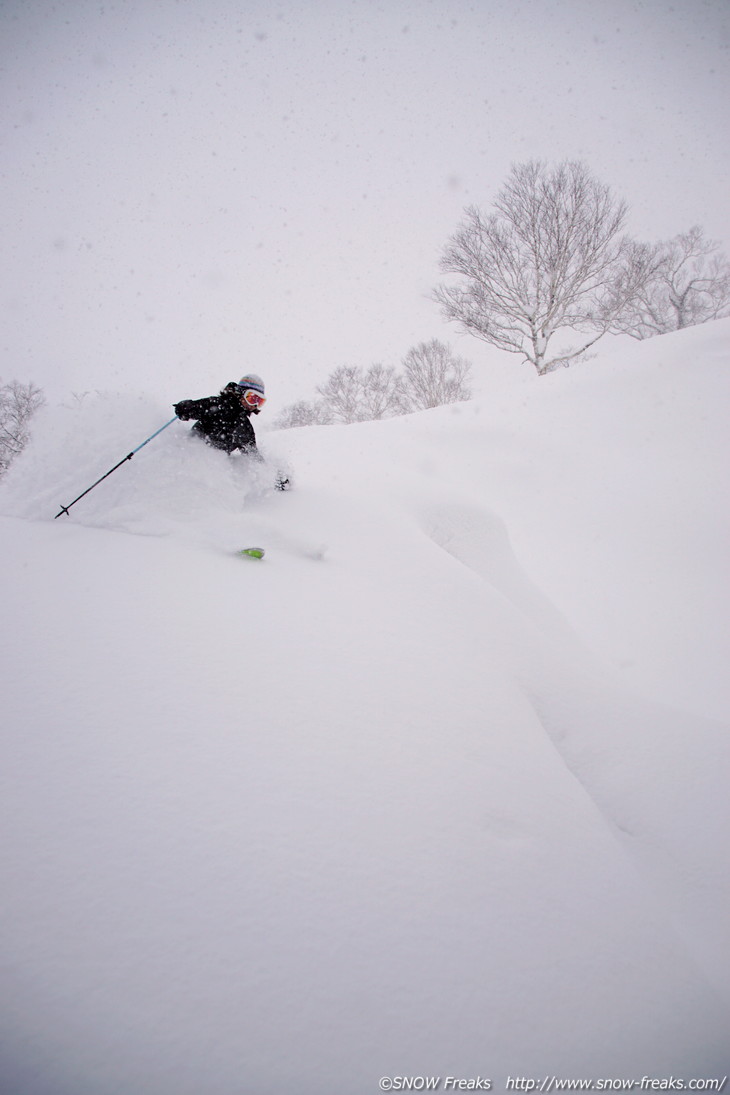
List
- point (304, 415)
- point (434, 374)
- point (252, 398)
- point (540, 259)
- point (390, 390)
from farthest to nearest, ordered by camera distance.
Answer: point (304, 415) → point (390, 390) → point (434, 374) → point (540, 259) → point (252, 398)

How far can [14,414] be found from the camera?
17609mm

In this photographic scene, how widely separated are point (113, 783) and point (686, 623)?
18.0ft

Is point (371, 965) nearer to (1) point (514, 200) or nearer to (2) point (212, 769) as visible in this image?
(2) point (212, 769)

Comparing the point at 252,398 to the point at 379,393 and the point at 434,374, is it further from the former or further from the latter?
the point at 379,393

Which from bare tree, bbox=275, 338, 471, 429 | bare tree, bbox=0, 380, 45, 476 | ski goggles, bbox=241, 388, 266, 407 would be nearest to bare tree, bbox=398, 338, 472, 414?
bare tree, bbox=275, 338, 471, 429

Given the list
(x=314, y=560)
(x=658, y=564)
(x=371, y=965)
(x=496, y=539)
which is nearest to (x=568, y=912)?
(x=371, y=965)

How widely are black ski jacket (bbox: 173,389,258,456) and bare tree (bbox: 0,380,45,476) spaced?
17.8m

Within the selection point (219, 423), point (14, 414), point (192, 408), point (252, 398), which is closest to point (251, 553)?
point (219, 423)

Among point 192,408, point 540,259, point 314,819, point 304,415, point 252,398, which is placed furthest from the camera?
point 304,415

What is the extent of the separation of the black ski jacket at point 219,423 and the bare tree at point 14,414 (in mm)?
17839

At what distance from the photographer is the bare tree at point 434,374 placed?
2025 centimetres

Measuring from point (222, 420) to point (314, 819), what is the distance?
3077 millimetres

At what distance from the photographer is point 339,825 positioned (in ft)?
4.07

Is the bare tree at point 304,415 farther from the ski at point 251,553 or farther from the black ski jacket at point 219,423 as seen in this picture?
the ski at point 251,553
